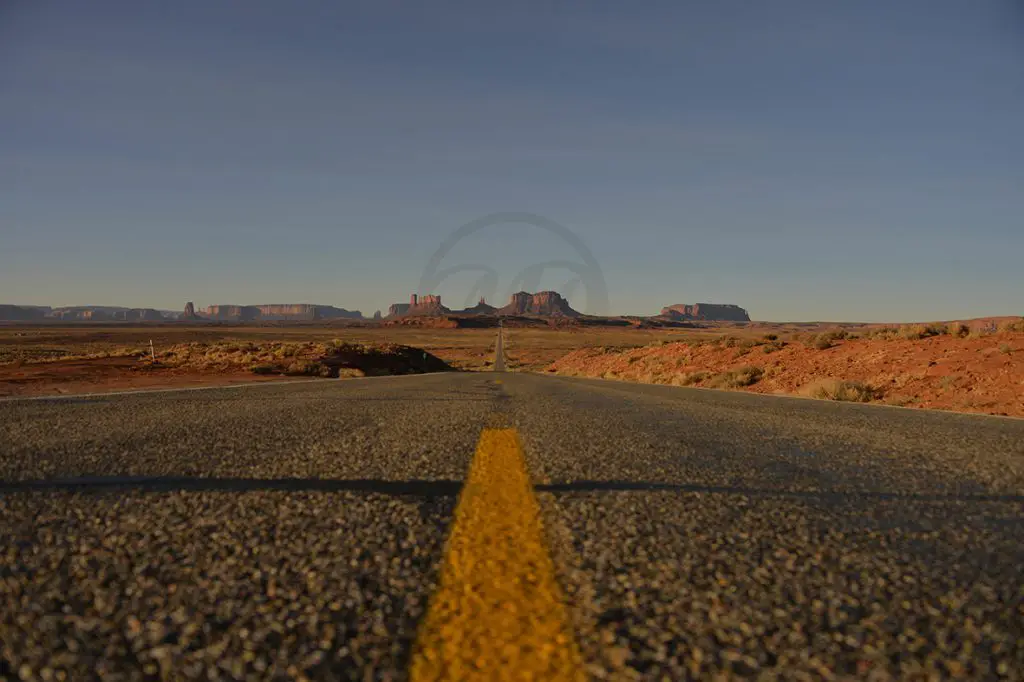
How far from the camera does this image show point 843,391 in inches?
477

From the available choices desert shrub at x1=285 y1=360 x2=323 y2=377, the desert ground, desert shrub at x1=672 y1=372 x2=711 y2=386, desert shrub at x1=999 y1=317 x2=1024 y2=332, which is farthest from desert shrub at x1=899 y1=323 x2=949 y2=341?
desert shrub at x1=285 y1=360 x2=323 y2=377

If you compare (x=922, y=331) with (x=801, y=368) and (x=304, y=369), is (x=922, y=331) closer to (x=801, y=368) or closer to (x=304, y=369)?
(x=801, y=368)

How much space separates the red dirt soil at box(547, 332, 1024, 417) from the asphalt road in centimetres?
1030

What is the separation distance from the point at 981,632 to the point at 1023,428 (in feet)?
21.0

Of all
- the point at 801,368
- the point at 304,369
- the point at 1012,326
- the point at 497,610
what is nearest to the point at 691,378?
the point at 801,368

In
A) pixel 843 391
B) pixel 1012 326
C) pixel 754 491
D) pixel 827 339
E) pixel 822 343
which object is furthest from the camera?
pixel 827 339

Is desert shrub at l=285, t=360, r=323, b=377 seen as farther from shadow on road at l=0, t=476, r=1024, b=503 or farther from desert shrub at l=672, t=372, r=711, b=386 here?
shadow on road at l=0, t=476, r=1024, b=503

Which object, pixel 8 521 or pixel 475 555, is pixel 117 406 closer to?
pixel 8 521

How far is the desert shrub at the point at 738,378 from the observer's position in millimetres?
18000

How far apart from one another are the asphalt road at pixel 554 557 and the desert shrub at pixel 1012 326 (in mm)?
17197

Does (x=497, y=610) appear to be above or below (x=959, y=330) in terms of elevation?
below

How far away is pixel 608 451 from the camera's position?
371 cm

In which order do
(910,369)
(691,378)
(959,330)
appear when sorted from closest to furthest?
(910,369)
(959,330)
(691,378)

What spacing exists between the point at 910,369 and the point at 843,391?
426 centimetres
